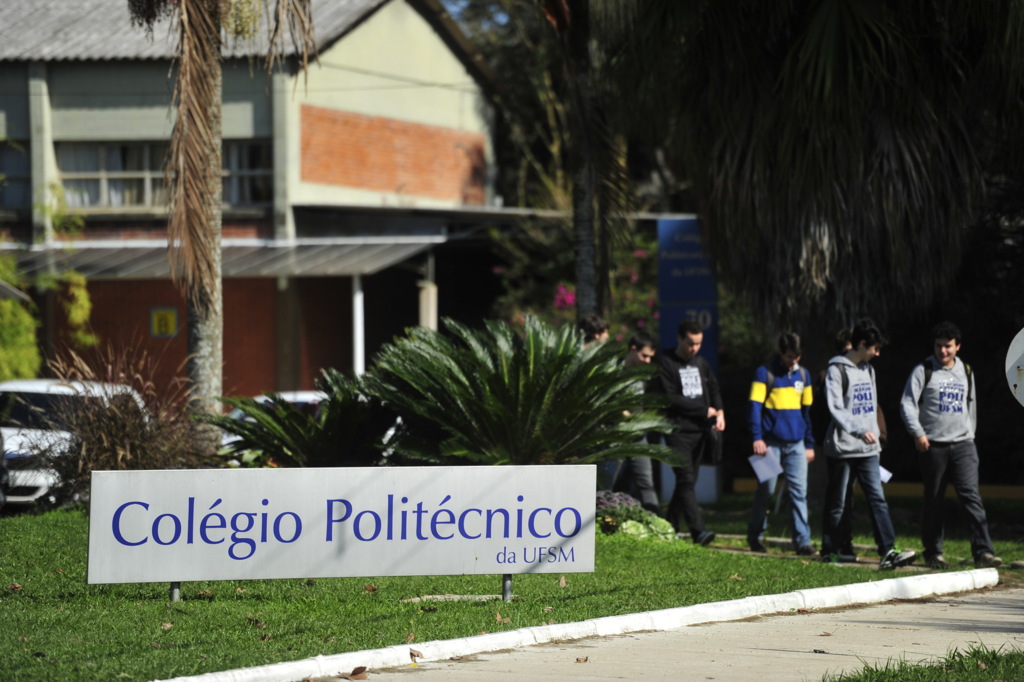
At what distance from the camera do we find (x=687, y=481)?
12422mm

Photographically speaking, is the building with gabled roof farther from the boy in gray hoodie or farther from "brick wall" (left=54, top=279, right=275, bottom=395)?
the boy in gray hoodie

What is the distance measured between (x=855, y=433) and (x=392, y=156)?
2042 cm

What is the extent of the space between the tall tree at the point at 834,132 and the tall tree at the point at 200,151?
162 inches

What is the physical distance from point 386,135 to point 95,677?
24689 millimetres

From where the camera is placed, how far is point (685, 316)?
18312 mm

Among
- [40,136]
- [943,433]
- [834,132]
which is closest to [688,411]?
[943,433]

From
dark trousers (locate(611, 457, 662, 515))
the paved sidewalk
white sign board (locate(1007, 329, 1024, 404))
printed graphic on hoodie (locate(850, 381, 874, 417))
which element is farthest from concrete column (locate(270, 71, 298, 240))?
white sign board (locate(1007, 329, 1024, 404))

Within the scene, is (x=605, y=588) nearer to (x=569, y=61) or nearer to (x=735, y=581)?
(x=735, y=581)

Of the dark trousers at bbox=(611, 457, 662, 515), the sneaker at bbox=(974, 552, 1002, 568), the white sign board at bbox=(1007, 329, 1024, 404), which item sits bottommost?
the sneaker at bbox=(974, 552, 1002, 568)

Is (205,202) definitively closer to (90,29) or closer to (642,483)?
(642,483)

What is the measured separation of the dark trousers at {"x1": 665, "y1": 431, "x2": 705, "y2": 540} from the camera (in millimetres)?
12430

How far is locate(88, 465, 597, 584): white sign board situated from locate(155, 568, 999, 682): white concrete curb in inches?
28.2

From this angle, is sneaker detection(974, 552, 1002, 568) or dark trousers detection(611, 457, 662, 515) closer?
sneaker detection(974, 552, 1002, 568)

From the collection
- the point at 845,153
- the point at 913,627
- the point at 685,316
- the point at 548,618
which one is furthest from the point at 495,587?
the point at 685,316
